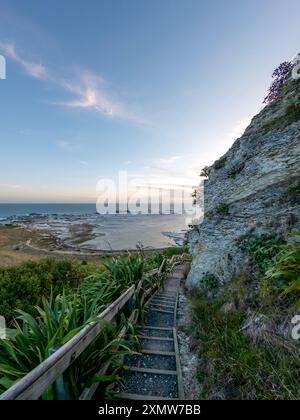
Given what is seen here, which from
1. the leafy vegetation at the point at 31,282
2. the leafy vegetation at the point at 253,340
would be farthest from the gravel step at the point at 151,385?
the leafy vegetation at the point at 31,282

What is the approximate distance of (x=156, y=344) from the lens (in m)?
4.48

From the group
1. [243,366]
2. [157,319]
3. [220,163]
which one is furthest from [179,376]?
[220,163]

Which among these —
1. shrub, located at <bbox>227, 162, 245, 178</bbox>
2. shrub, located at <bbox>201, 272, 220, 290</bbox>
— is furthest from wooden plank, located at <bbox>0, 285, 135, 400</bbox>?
shrub, located at <bbox>227, 162, 245, 178</bbox>

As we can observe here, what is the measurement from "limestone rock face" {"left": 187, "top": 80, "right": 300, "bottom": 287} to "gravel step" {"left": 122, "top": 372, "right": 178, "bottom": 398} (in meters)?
3.70

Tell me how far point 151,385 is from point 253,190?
583 centimetres

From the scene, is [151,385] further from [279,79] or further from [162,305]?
[279,79]

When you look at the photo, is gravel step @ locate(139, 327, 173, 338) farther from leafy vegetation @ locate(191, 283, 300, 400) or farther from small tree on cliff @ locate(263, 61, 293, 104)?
small tree on cliff @ locate(263, 61, 293, 104)

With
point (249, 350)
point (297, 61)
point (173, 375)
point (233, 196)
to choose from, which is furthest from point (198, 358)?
point (297, 61)

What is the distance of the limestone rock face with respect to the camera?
5996 millimetres

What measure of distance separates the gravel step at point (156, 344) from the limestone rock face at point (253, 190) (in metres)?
2.88

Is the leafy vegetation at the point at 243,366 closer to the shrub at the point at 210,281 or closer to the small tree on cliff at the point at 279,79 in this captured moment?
the shrub at the point at 210,281

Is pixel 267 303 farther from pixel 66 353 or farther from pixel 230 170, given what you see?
pixel 230 170

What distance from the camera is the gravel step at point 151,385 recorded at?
3.18 meters
